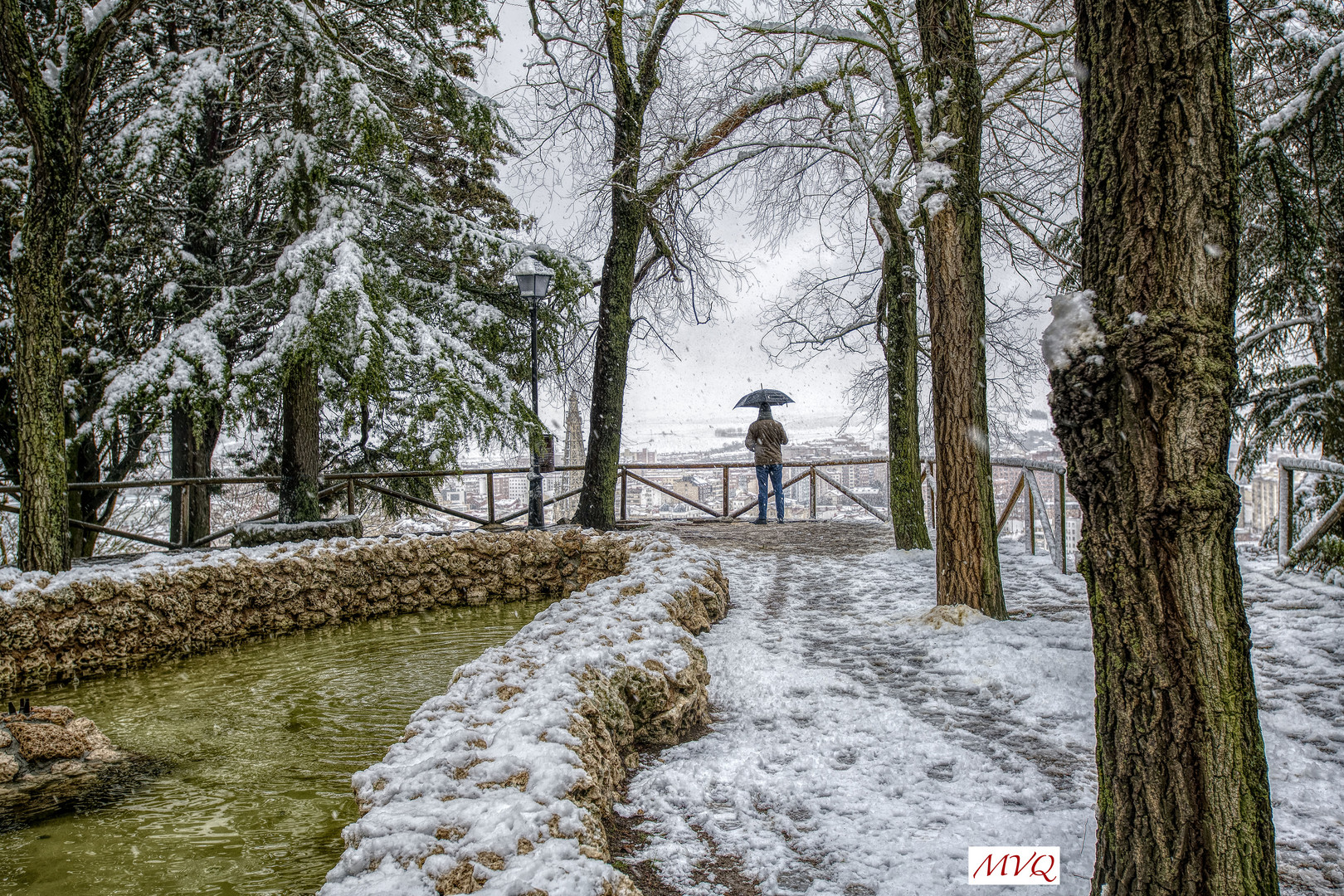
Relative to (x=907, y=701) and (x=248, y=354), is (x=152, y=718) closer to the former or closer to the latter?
(x=907, y=701)

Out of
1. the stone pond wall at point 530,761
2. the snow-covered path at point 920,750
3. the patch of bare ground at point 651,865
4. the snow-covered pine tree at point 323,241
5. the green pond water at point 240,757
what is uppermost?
the snow-covered pine tree at point 323,241

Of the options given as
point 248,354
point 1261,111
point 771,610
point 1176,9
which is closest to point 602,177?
point 248,354

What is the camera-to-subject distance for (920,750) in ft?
9.39

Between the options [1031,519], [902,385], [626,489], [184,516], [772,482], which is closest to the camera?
[1031,519]

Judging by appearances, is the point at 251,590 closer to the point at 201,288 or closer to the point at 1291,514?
the point at 201,288

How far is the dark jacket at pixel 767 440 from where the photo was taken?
36.8 feet

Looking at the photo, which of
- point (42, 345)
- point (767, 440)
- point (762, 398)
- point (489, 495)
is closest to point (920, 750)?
point (42, 345)

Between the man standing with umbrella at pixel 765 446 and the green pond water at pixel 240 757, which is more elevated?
the man standing with umbrella at pixel 765 446

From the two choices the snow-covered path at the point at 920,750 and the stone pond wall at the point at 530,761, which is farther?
the snow-covered path at the point at 920,750

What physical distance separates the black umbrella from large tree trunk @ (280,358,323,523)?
628 cm

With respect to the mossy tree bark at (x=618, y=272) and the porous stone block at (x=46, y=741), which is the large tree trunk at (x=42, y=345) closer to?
the porous stone block at (x=46, y=741)

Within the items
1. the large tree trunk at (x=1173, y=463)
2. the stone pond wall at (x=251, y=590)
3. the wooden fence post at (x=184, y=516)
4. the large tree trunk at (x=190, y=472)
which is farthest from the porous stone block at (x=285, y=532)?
the large tree trunk at (x=1173, y=463)

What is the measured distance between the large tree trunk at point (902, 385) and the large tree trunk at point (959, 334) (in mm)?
2849

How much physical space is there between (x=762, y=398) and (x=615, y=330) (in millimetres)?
3309
